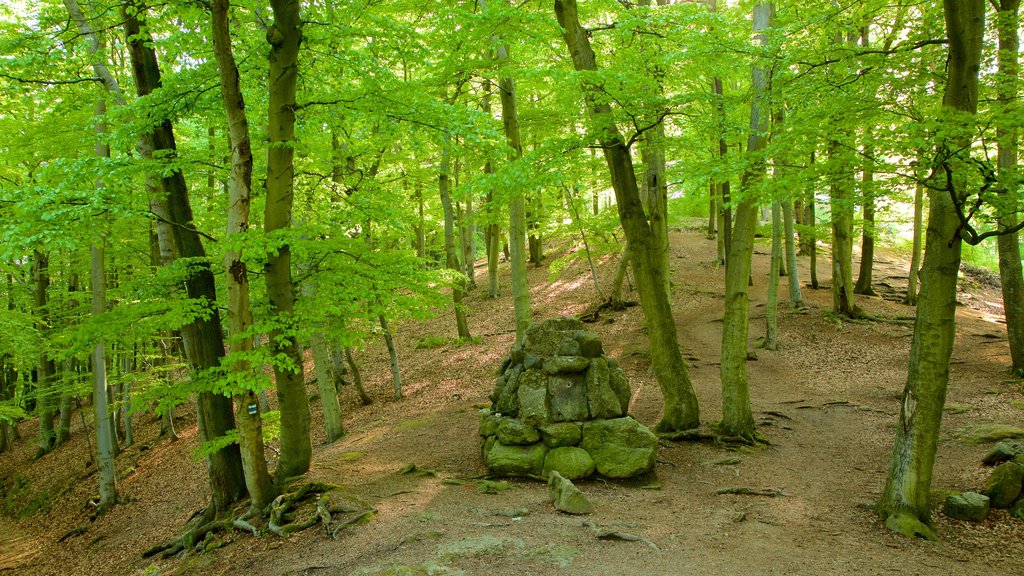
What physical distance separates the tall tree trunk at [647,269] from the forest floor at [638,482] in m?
0.86

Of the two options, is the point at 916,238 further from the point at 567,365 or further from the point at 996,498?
the point at 567,365

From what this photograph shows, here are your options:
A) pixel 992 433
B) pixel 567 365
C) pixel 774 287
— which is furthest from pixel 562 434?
→ pixel 774 287

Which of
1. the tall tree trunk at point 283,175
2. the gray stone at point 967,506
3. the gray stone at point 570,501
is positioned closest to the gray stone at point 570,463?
the gray stone at point 570,501

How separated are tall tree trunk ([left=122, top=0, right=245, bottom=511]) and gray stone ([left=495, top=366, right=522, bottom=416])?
3944 mm

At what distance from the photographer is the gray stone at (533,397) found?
25.1 feet

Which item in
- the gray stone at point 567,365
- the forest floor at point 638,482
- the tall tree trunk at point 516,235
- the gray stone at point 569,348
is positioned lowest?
the forest floor at point 638,482

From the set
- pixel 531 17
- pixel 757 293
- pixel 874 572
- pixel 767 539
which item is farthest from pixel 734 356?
pixel 757 293

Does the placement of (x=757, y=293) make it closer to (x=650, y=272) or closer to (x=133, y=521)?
(x=650, y=272)

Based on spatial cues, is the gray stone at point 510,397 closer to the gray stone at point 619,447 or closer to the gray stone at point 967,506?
the gray stone at point 619,447

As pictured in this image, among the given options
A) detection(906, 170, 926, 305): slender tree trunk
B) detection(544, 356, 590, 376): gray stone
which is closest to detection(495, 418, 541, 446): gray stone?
detection(544, 356, 590, 376): gray stone

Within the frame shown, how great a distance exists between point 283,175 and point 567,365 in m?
4.77

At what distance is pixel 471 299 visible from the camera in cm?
2259

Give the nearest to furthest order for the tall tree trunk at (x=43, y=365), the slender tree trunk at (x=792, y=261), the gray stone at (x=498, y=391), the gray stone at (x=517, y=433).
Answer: the gray stone at (x=517, y=433) → the gray stone at (x=498, y=391) → the tall tree trunk at (x=43, y=365) → the slender tree trunk at (x=792, y=261)

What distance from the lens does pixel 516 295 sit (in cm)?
1110
